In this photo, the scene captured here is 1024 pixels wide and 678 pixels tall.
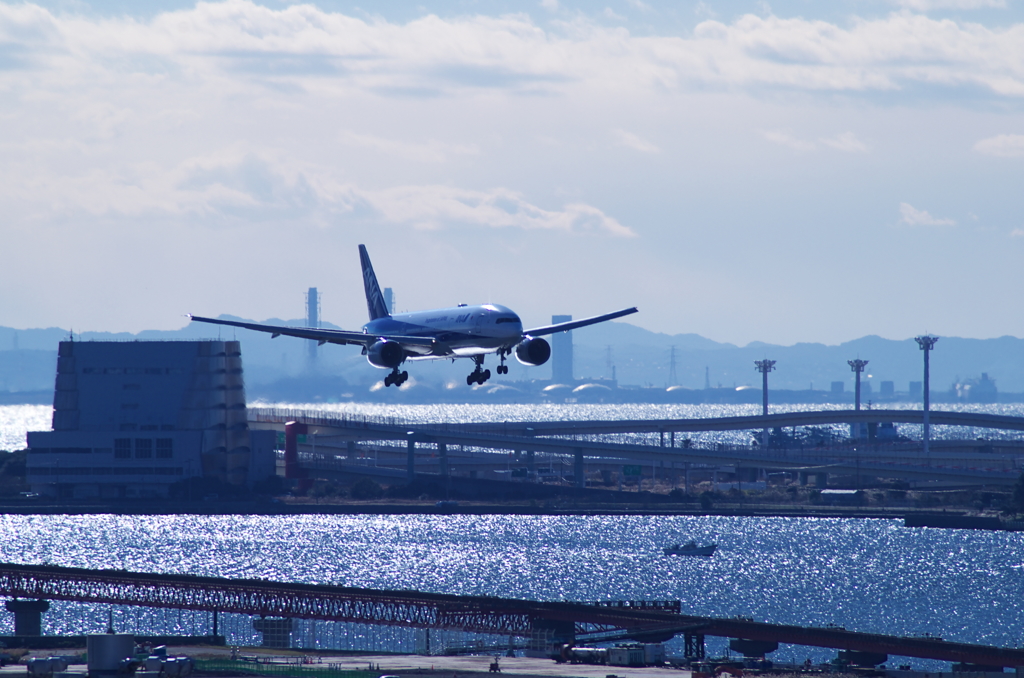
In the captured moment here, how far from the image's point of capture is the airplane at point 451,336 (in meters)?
96.1

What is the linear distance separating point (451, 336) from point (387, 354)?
5.28m

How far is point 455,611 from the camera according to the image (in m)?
123

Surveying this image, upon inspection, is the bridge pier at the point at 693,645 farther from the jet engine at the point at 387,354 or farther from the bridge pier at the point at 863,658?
the jet engine at the point at 387,354

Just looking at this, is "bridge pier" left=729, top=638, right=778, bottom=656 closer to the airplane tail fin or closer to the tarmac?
the tarmac

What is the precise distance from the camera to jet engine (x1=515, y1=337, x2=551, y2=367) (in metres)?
96.1

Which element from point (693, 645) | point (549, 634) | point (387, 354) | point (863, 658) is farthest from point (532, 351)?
point (863, 658)

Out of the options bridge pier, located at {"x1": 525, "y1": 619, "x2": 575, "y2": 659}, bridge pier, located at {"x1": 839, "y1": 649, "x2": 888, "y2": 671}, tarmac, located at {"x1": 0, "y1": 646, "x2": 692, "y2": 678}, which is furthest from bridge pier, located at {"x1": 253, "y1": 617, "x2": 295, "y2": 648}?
bridge pier, located at {"x1": 839, "y1": 649, "x2": 888, "y2": 671}

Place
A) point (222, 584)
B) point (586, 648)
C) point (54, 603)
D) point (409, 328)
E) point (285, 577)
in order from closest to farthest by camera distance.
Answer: point (409, 328) < point (586, 648) < point (222, 584) < point (54, 603) < point (285, 577)

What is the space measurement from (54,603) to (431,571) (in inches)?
1809

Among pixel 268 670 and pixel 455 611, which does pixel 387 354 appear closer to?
pixel 268 670

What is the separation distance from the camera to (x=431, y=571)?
194125 millimetres

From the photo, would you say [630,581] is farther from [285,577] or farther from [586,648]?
[586,648]

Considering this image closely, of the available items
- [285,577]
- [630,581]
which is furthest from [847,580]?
[285,577]

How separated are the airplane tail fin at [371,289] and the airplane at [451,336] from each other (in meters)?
16.0
